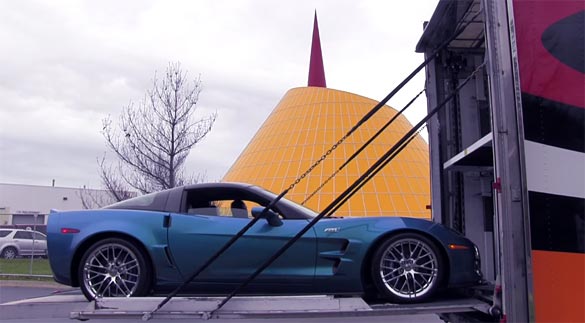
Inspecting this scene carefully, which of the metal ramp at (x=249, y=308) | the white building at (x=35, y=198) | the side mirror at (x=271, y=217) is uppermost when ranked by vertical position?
the white building at (x=35, y=198)

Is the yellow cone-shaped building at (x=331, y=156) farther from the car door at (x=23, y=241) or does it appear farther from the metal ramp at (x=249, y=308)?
the metal ramp at (x=249, y=308)

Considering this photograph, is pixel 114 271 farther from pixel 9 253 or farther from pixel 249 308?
pixel 9 253

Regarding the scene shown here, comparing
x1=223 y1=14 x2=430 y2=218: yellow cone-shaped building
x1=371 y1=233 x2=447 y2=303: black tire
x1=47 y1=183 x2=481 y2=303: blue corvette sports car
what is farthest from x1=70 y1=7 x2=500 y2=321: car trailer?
x1=223 y1=14 x2=430 y2=218: yellow cone-shaped building

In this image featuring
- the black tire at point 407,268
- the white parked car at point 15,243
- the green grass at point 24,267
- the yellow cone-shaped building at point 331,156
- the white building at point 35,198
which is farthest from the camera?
the white building at point 35,198

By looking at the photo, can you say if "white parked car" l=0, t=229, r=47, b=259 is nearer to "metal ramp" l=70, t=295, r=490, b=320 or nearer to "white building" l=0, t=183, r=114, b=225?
"metal ramp" l=70, t=295, r=490, b=320

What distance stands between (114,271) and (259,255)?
1.23m

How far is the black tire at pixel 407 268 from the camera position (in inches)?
186

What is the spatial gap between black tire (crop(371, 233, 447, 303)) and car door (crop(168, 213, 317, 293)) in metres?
0.57

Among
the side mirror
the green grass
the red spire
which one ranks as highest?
the red spire

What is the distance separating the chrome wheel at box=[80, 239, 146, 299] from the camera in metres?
4.90

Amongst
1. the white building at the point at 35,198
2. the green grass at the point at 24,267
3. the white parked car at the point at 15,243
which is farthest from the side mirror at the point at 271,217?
the white building at the point at 35,198

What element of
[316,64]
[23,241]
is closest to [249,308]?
[23,241]

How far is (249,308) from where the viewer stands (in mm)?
3953

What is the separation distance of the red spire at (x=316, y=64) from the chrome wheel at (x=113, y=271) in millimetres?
35950
